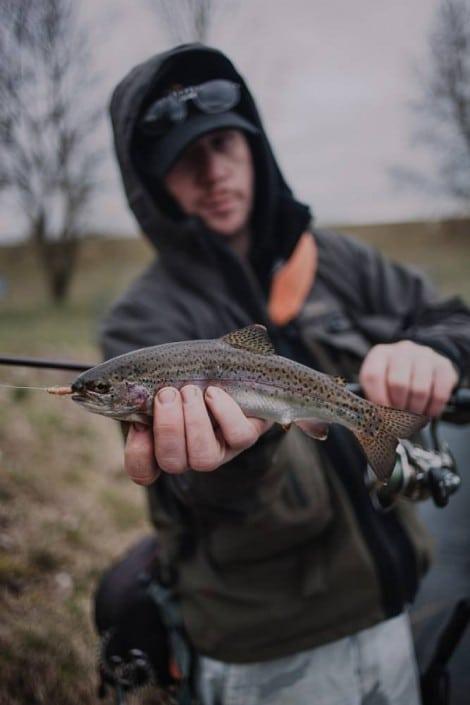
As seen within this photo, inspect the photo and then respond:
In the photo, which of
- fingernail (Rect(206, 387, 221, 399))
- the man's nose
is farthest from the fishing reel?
the man's nose

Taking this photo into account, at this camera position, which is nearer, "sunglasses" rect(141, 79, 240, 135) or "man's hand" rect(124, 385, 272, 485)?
"man's hand" rect(124, 385, 272, 485)

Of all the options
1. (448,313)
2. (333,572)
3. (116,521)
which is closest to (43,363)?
(333,572)

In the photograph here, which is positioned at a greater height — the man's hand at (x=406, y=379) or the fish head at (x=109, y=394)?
the fish head at (x=109, y=394)

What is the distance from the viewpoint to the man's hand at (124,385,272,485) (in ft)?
4.66

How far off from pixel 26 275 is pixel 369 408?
27.5m

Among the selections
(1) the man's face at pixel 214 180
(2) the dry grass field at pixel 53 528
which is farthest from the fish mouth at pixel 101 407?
(2) the dry grass field at pixel 53 528

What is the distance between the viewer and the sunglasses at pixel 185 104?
8.18 feet

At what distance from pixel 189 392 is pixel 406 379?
84 cm

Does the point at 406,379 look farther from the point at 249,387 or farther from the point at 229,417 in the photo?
the point at 229,417

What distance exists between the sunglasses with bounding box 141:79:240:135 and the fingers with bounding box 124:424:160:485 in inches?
64.0

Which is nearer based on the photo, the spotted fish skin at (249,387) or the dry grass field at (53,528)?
the spotted fish skin at (249,387)

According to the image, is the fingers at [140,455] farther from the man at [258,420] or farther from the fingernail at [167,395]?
the man at [258,420]

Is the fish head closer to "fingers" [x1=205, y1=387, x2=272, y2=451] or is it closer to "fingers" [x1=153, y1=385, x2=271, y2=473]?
"fingers" [x1=153, y1=385, x2=271, y2=473]

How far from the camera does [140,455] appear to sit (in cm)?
147
